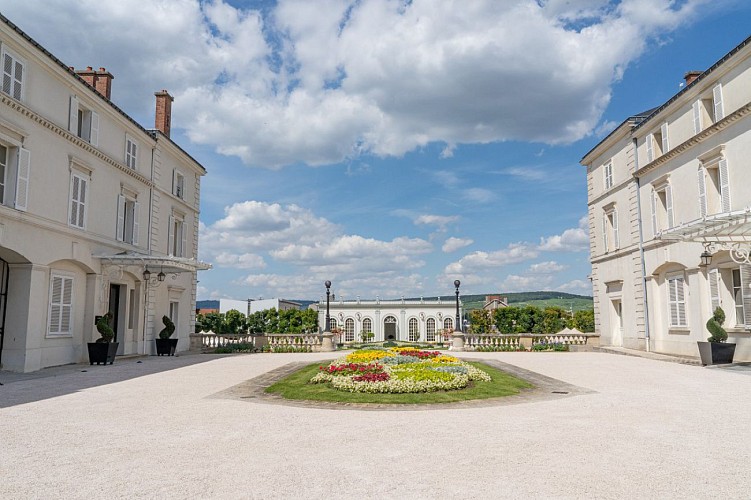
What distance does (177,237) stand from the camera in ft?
91.1

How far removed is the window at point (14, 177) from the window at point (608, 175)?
25.4 meters

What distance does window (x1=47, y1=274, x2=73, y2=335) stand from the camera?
1727cm

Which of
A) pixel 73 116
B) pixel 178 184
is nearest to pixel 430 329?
pixel 178 184

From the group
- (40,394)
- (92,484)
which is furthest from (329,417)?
(40,394)

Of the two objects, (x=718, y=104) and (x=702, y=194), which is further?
(x=702, y=194)

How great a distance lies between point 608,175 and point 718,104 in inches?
362

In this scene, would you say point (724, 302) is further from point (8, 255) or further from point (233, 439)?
point (8, 255)

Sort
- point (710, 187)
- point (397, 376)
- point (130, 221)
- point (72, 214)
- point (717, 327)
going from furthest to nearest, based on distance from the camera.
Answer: point (130, 221)
point (710, 187)
point (72, 214)
point (717, 327)
point (397, 376)

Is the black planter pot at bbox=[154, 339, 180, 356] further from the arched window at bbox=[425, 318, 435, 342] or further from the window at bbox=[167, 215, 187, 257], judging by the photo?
the arched window at bbox=[425, 318, 435, 342]

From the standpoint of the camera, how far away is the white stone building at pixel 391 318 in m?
69.5

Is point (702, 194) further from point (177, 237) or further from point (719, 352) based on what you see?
point (177, 237)

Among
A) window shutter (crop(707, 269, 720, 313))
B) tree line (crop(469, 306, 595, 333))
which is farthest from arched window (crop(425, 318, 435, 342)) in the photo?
window shutter (crop(707, 269, 720, 313))

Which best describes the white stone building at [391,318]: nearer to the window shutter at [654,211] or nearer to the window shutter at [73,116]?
the window shutter at [654,211]

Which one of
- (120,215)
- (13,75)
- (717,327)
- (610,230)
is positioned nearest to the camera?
(13,75)
